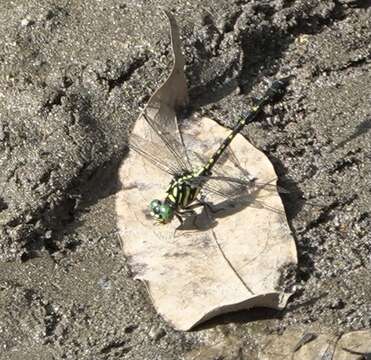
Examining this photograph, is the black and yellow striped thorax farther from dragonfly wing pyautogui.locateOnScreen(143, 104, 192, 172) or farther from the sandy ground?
the sandy ground

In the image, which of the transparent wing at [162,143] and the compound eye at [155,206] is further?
the transparent wing at [162,143]

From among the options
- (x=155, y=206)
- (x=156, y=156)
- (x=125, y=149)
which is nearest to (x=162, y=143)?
(x=156, y=156)

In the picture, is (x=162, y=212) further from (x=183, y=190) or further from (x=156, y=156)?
(x=156, y=156)

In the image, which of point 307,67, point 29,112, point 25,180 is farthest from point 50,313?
point 307,67

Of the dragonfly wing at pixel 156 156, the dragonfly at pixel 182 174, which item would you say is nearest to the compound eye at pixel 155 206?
the dragonfly at pixel 182 174

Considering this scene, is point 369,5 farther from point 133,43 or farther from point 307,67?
point 133,43

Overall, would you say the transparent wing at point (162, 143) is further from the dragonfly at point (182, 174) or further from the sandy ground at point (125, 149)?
the sandy ground at point (125, 149)
